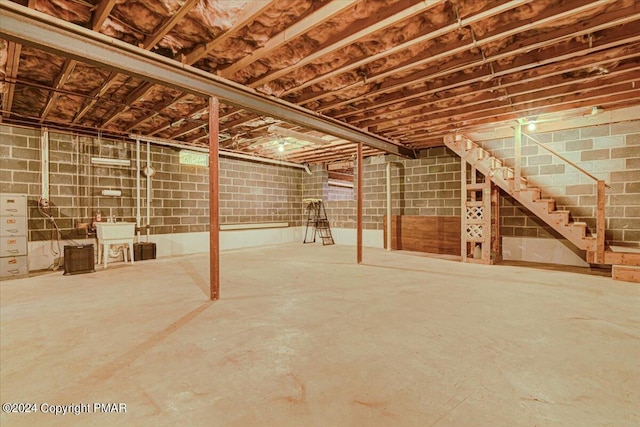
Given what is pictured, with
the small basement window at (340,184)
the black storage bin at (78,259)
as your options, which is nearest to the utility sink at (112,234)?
the black storage bin at (78,259)

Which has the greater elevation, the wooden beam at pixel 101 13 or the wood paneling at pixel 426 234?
the wooden beam at pixel 101 13

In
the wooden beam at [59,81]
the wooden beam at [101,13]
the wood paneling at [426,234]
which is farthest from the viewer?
the wood paneling at [426,234]

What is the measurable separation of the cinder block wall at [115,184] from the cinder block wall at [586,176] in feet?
21.7

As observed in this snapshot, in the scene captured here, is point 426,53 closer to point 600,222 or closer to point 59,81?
point 600,222

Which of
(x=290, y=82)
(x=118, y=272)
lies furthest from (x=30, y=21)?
(x=118, y=272)

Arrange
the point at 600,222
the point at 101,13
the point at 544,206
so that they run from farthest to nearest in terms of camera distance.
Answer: the point at 544,206 → the point at 600,222 → the point at 101,13

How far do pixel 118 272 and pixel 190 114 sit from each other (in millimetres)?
2962

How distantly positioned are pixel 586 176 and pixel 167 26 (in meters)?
6.85

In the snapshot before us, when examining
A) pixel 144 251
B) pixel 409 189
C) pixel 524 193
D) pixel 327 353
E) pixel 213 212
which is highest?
pixel 409 189

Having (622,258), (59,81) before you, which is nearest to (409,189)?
(622,258)

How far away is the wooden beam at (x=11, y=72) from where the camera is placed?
2.90 m

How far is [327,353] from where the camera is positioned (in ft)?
6.97

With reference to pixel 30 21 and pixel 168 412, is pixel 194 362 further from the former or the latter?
pixel 30 21

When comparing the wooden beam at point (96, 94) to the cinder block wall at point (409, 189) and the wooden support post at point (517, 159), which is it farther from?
the cinder block wall at point (409, 189)
